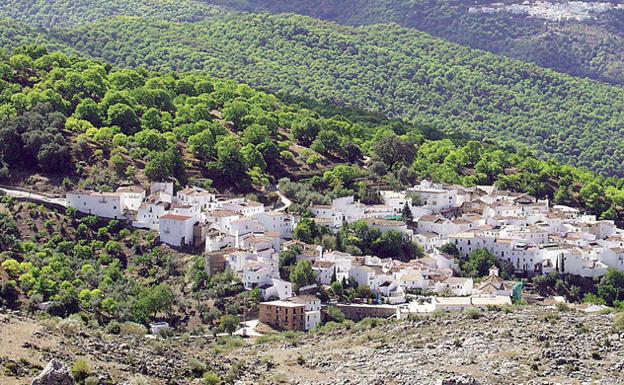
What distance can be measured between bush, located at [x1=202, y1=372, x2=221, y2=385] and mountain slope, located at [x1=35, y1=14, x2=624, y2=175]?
309ft

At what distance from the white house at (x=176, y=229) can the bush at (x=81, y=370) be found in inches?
1079

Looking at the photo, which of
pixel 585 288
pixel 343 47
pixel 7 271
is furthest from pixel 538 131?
pixel 7 271

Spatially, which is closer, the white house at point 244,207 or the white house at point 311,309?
the white house at point 311,309

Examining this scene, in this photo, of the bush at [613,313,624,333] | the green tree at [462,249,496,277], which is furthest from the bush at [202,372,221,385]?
the green tree at [462,249,496,277]

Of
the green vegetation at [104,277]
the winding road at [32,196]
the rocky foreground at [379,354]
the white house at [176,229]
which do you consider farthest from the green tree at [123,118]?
the rocky foreground at [379,354]

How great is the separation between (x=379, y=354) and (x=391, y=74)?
117 meters

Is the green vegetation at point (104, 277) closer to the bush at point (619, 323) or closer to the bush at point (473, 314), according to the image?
the bush at point (473, 314)

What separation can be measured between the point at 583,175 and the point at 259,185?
24843 mm

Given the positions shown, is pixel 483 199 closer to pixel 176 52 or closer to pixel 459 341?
pixel 459 341

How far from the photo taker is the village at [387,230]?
193 ft

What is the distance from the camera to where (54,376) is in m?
34.2

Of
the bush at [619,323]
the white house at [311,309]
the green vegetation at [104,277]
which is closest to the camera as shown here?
the bush at [619,323]

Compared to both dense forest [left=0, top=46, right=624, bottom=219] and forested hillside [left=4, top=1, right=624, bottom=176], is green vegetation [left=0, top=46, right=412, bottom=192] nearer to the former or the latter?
dense forest [left=0, top=46, right=624, bottom=219]

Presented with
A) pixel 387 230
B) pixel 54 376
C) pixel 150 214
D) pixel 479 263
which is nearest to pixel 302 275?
pixel 387 230
